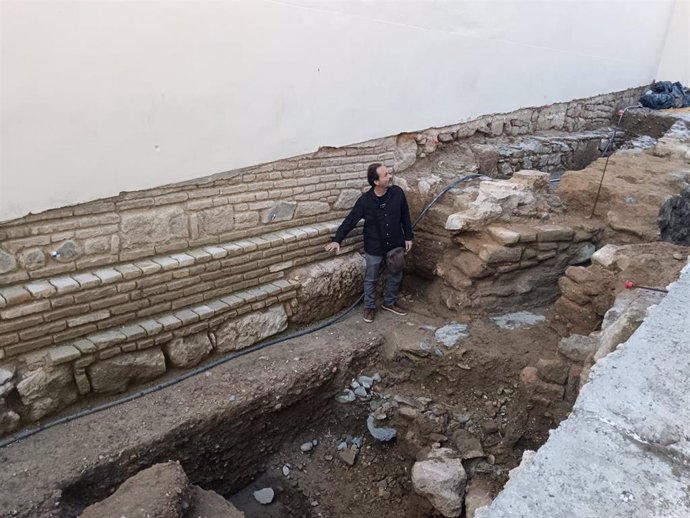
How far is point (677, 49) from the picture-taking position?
1026 centimetres

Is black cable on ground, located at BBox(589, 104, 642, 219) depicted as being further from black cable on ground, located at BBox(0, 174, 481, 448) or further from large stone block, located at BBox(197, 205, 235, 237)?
large stone block, located at BBox(197, 205, 235, 237)

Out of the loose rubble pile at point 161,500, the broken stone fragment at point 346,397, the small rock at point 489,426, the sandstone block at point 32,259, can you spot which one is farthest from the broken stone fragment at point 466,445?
the sandstone block at point 32,259

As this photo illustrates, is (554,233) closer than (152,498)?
No

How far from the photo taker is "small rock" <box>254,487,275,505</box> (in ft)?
14.5

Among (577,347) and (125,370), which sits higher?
(577,347)

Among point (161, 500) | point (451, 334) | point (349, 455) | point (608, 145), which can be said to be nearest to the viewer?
point (161, 500)

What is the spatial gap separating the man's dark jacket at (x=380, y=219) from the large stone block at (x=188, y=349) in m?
1.49

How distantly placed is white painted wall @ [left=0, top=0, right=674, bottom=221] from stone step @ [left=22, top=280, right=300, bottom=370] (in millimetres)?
992

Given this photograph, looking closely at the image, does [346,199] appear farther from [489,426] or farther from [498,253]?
[489,426]

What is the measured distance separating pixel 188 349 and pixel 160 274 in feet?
2.20

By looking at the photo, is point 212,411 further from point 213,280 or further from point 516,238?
point 516,238

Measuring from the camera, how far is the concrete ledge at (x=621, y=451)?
59.1 inches

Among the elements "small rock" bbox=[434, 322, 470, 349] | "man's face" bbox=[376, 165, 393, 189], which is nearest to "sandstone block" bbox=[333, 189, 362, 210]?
"man's face" bbox=[376, 165, 393, 189]

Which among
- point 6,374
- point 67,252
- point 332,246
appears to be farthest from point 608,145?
point 6,374
